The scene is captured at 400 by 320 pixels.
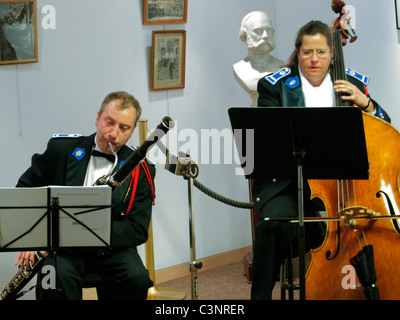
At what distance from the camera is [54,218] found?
103 inches

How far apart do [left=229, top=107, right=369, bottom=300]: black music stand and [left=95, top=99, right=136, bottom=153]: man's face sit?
0.66m

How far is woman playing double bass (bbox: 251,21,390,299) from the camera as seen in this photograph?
10.1 feet

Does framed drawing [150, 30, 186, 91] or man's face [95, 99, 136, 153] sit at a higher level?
framed drawing [150, 30, 186, 91]

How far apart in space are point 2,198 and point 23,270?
538mm

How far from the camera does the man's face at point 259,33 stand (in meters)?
4.45

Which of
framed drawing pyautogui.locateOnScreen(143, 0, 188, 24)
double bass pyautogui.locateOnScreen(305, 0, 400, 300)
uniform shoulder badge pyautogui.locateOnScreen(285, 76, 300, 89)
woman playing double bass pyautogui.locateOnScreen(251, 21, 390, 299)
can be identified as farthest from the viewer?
framed drawing pyautogui.locateOnScreen(143, 0, 188, 24)

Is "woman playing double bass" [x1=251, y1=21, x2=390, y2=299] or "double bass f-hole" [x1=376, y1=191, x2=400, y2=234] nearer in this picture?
"double bass f-hole" [x1=376, y1=191, x2=400, y2=234]

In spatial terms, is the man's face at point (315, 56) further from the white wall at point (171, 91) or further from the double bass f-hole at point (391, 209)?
the white wall at point (171, 91)

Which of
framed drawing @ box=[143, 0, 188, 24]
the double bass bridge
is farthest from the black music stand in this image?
framed drawing @ box=[143, 0, 188, 24]

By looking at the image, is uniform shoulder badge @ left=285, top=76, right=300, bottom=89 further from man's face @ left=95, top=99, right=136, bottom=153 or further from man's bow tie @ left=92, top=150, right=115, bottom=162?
man's bow tie @ left=92, top=150, right=115, bottom=162

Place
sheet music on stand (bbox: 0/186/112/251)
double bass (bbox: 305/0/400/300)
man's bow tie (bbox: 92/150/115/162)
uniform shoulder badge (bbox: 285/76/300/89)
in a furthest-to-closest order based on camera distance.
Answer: uniform shoulder badge (bbox: 285/76/300/89) → man's bow tie (bbox: 92/150/115/162) → double bass (bbox: 305/0/400/300) → sheet music on stand (bbox: 0/186/112/251)

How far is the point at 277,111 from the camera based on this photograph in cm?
265
